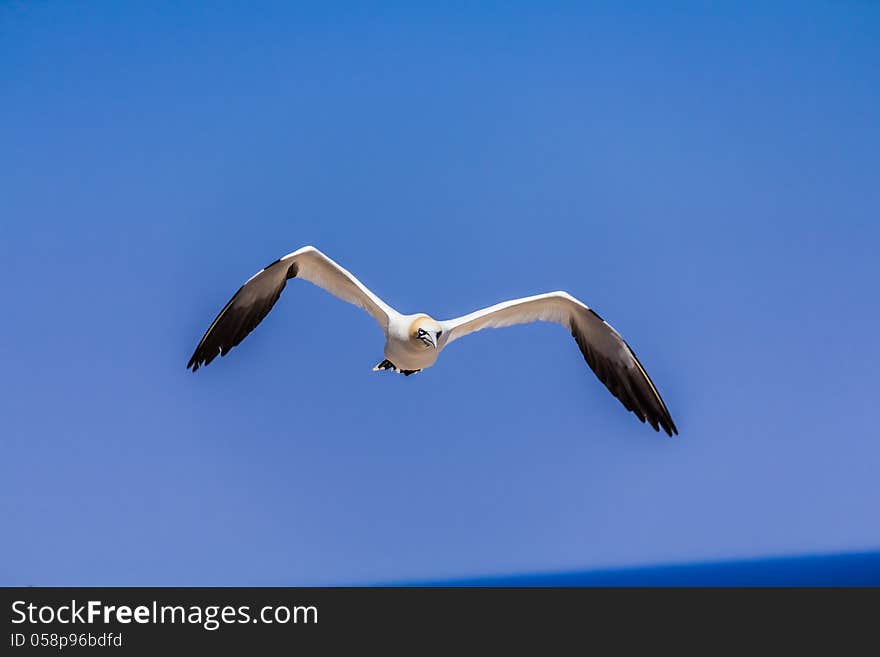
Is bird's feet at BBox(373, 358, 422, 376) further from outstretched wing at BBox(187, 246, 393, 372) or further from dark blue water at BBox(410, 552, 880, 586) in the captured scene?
dark blue water at BBox(410, 552, 880, 586)

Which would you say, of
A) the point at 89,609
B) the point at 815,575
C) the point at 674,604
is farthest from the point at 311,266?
the point at 815,575

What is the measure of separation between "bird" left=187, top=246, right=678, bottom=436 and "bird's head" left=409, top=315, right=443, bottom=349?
4 centimetres

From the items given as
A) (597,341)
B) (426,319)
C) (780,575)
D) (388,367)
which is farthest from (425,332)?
(780,575)

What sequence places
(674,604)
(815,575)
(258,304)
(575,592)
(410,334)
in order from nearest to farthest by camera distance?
(410,334) → (258,304) → (674,604) → (575,592) → (815,575)

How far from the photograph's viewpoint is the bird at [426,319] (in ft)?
36.9

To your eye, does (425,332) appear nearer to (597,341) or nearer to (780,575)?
(597,341)

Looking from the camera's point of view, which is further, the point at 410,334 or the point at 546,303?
the point at 546,303

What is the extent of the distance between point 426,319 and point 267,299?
207 centimetres

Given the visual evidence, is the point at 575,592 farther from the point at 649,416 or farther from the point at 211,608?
the point at 211,608

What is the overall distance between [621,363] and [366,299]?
322 cm

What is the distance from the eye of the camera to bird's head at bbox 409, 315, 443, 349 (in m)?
10.8

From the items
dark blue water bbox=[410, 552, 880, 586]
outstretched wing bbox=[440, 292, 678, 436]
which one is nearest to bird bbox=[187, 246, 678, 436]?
outstretched wing bbox=[440, 292, 678, 436]

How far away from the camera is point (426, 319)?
1100cm

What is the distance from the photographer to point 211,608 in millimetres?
10992
